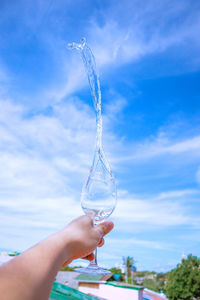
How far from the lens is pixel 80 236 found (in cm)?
73

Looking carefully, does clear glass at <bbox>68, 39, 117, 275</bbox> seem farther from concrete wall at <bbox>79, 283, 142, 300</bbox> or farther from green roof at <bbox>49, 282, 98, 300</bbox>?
concrete wall at <bbox>79, 283, 142, 300</bbox>

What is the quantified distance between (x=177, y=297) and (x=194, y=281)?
2060 millimetres

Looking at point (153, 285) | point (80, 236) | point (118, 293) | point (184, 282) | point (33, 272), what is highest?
point (153, 285)

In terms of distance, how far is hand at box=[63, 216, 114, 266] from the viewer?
688 mm

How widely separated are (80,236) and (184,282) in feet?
101

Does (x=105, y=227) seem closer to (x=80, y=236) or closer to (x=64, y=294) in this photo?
(x=80, y=236)

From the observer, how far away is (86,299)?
5.50 ft

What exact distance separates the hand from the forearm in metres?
0.07

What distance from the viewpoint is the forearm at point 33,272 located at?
1.52 ft

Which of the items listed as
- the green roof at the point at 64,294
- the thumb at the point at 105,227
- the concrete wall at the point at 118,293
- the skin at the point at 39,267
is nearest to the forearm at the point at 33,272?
the skin at the point at 39,267

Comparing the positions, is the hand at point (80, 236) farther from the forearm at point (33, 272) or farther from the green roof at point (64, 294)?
the green roof at point (64, 294)

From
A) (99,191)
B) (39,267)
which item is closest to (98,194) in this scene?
(99,191)

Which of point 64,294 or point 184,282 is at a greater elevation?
point 184,282

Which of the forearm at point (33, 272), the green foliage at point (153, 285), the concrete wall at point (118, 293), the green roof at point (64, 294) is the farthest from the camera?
the green foliage at point (153, 285)
